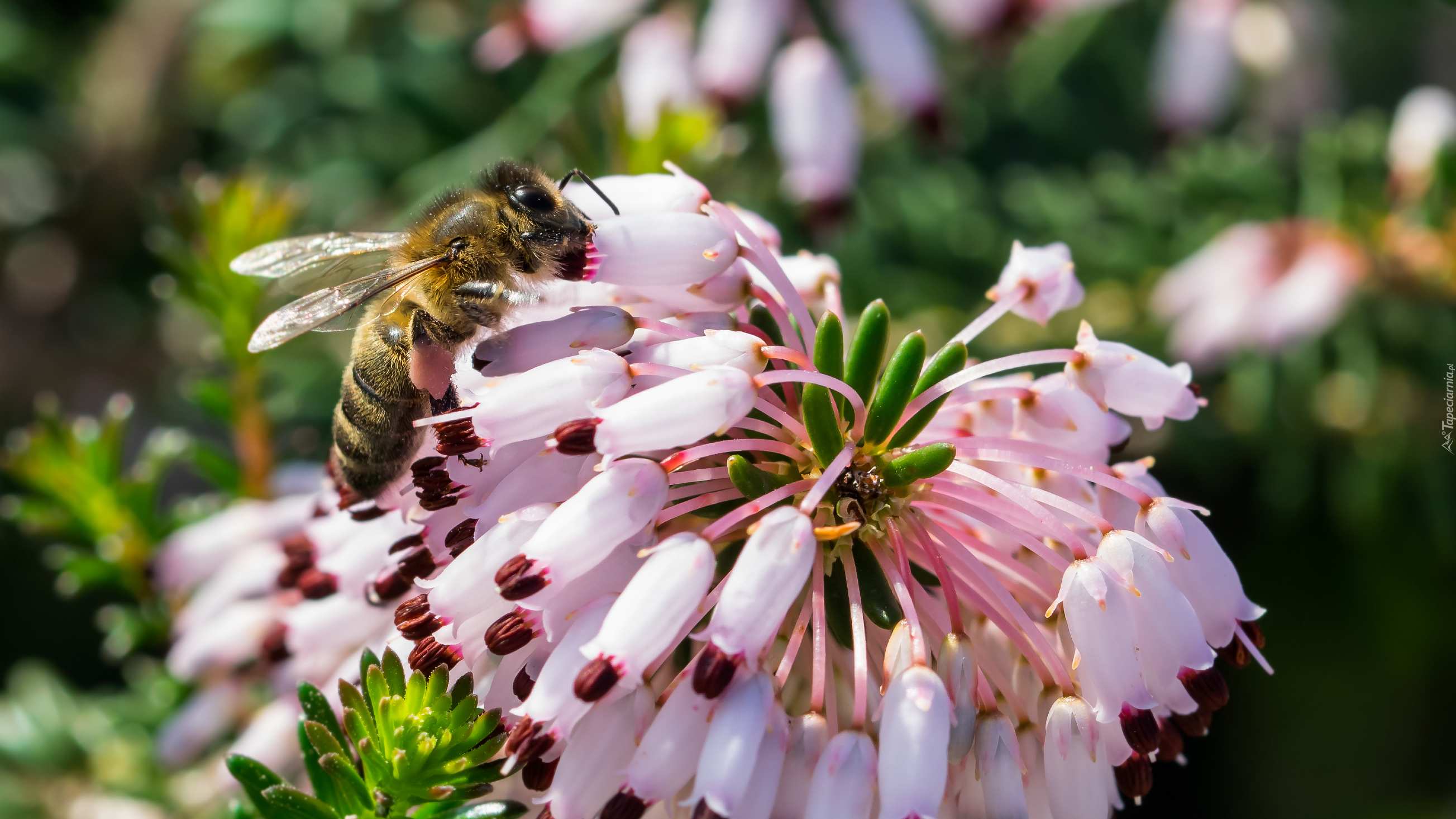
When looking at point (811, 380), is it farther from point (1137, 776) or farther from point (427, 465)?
point (1137, 776)

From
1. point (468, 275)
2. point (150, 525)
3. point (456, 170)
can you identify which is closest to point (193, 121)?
point (456, 170)

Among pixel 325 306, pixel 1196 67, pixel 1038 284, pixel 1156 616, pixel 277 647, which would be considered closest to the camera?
pixel 1156 616

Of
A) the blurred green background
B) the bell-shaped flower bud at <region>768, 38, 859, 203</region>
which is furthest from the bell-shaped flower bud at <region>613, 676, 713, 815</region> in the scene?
the bell-shaped flower bud at <region>768, 38, 859, 203</region>

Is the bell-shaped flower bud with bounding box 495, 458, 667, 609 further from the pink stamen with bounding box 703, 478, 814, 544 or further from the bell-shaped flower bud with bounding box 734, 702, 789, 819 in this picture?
the bell-shaped flower bud with bounding box 734, 702, 789, 819

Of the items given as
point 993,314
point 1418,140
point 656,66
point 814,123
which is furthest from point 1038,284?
point 1418,140

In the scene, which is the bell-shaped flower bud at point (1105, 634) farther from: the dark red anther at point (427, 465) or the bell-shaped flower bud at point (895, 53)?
the bell-shaped flower bud at point (895, 53)

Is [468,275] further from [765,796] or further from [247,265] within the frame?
[765,796]

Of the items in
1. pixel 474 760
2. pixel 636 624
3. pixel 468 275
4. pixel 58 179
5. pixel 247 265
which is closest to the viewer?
pixel 636 624

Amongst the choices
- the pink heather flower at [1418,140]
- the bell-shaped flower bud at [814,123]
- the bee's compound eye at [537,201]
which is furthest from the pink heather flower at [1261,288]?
the bee's compound eye at [537,201]
